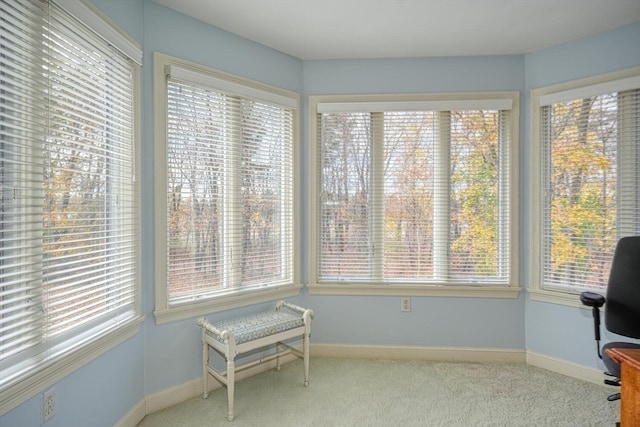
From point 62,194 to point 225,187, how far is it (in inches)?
43.8

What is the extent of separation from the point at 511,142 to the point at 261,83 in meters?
2.13

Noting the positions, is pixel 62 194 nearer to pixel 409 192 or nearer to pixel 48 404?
pixel 48 404

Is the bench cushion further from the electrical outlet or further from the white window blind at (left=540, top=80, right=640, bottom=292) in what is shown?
the white window blind at (left=540, top=80, right=640, bottom=292)

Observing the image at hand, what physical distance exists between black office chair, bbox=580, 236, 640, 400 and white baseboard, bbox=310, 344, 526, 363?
0.84 metres

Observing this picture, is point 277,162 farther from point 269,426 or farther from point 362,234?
point 269,426

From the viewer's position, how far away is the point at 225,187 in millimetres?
2662

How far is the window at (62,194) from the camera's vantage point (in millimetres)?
1388

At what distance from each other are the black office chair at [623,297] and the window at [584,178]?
1.44 feet

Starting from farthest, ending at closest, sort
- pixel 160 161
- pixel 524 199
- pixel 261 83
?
1. pixel 524 199
2. pixel 261 83
3. pixel 160 161

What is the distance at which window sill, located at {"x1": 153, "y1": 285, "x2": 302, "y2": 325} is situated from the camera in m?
2.36

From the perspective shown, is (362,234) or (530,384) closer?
(530,384)

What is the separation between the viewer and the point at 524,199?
9.98ft

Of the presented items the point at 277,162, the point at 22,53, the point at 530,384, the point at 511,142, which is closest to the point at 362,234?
the point at 277,162

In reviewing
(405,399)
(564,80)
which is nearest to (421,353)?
(405,399)
